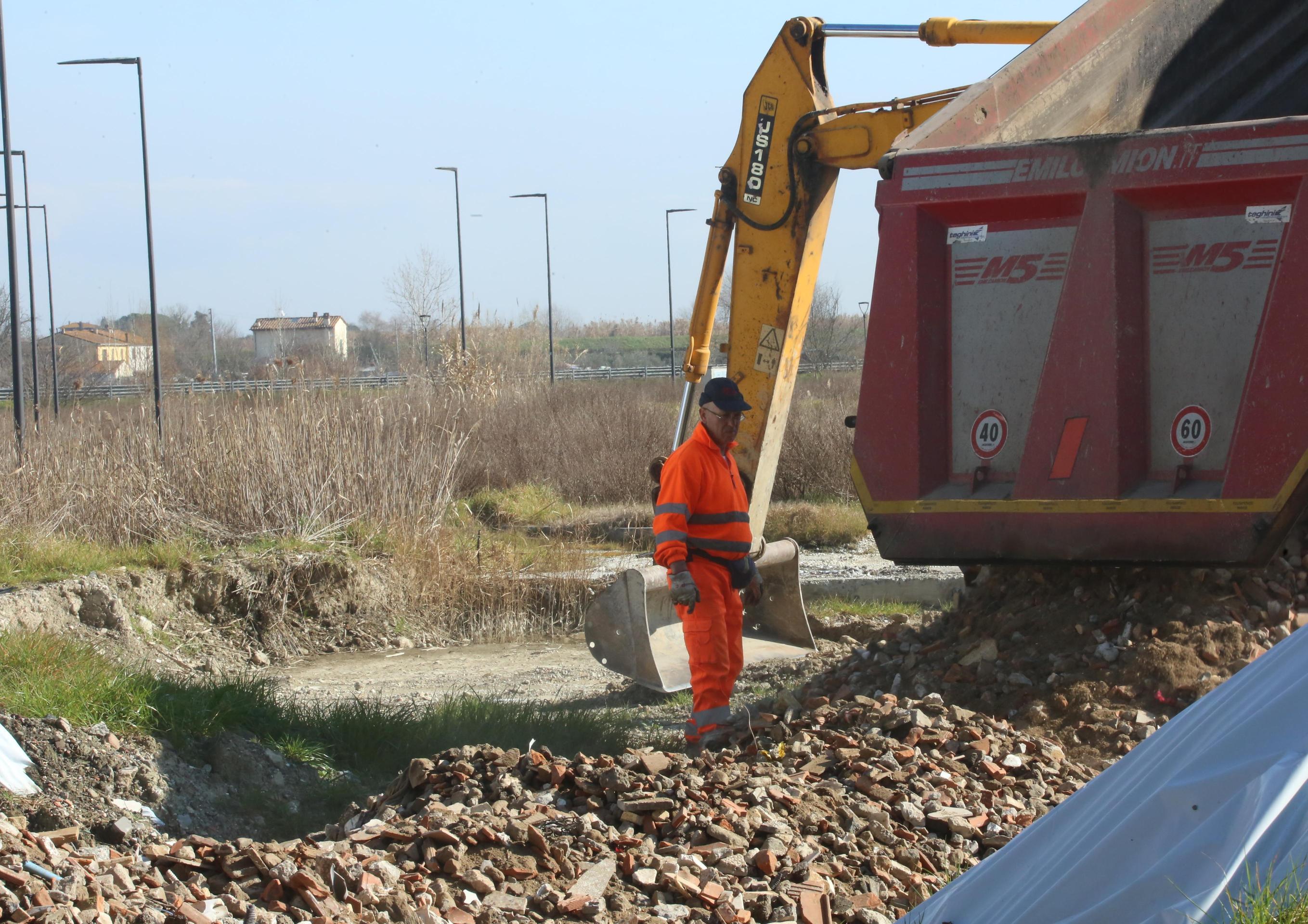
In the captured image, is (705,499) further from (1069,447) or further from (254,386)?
(254,386)

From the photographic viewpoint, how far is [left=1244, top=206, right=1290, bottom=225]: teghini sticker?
485 centimetres

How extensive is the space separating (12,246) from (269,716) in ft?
33.6

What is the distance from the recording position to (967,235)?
217 inches

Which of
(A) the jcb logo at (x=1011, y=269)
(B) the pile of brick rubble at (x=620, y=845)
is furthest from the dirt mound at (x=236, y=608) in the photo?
(A) the jcb logo at (x=1011, y=269)

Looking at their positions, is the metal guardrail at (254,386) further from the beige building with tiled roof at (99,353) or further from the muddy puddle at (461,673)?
the muddy puddle at (461,673)

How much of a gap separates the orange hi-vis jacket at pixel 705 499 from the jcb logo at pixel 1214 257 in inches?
85.8

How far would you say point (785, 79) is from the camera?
23.3 feet

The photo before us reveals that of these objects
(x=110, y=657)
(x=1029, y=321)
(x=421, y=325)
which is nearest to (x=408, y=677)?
(x=110, y=657)

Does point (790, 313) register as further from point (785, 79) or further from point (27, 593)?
point (27, 593)

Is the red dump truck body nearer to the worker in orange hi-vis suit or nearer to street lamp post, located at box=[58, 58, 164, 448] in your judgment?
the worker in orange hi-vis suit

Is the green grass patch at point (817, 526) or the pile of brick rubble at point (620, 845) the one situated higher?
the pile of brick rubble at point (620, 845)

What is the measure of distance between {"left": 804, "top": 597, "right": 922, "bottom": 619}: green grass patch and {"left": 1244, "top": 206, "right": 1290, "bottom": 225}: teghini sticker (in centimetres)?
563

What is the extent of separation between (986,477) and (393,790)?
2794mm

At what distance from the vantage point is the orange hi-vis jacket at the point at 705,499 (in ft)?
20.3
